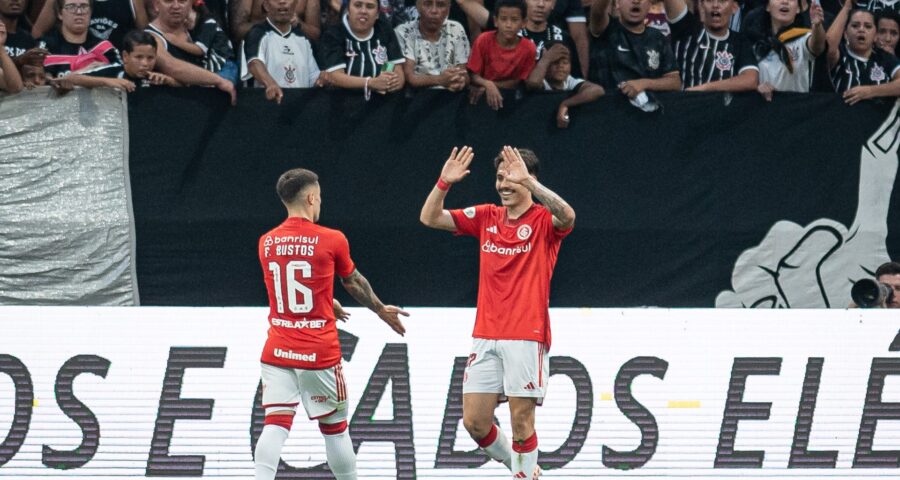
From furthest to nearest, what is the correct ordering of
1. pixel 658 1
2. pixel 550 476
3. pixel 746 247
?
pixel 658 1 → pixel 746 247 → pixel 550 476

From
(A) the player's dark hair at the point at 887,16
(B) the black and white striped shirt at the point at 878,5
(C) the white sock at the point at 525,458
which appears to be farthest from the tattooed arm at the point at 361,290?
(B) the black and white striped shirt at the point at 878,5

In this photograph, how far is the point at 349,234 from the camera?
9836mm

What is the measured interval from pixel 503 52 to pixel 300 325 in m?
4.06

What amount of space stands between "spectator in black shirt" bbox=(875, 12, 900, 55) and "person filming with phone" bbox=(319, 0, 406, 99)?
4.50 metres

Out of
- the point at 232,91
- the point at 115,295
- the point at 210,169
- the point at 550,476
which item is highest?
the point at 232,91

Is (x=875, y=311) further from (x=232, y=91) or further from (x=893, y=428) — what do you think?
(x=232, y=91)

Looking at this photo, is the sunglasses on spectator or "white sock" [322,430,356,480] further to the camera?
the sunglasses on spectator

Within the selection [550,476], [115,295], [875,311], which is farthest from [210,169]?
[875,311]

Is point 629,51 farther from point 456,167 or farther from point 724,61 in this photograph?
point 456,167

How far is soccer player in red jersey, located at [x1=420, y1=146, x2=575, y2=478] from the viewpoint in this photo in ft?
23.4

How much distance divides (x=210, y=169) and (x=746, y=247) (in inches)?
175

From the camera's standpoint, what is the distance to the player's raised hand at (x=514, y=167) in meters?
6.99

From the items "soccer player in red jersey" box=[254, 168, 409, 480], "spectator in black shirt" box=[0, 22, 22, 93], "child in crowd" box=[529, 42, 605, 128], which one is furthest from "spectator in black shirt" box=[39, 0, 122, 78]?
"soccer player in red jersey" box=[254, 168, 409, 480]

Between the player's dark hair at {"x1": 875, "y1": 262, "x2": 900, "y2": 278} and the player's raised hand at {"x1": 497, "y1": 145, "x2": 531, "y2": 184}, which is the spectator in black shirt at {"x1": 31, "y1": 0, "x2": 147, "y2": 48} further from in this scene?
the player's dark hair at {"x1": 875, "y1": 262, "x2": 900, "y2": 278}
